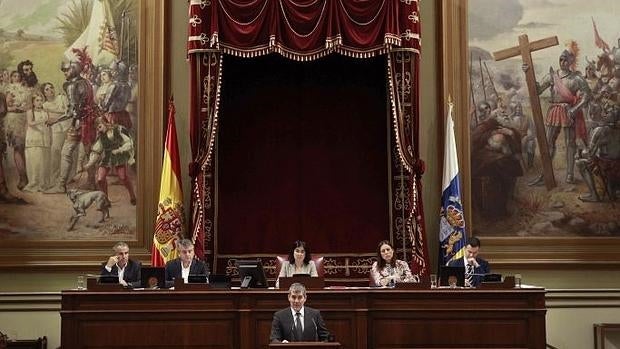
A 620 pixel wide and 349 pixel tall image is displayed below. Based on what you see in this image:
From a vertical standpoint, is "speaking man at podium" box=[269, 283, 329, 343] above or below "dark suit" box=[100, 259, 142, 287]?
below

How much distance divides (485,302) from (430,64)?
3551 millimetres

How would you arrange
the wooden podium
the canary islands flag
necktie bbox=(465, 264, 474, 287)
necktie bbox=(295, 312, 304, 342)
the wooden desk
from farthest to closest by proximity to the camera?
the canary islands flag < necktie bbox=(465, 264, 474, 287) < the wooden desk < necktie bbox=(295, 312, 304, 342) < the wooden podium

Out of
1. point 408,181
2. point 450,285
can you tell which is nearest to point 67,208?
point 408,181

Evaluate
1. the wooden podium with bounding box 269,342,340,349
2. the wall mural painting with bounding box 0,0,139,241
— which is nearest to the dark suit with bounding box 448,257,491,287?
the wooden podium with bounding box 269,342,340,349

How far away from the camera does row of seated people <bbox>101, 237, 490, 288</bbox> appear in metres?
9.86

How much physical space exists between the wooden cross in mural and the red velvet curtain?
62.2 inches

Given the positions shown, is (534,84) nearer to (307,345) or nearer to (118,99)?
(118,99)

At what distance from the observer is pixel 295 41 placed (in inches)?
416

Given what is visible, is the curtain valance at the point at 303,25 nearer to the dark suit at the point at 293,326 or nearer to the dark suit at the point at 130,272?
the dark suit at the point at 130,272

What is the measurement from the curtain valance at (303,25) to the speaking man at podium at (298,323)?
3.23m

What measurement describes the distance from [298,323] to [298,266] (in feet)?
6.16

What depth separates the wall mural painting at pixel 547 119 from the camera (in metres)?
11.5

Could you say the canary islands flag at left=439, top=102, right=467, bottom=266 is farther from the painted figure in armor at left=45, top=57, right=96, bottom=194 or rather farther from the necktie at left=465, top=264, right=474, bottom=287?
the painted figure in armor at left=45, top=57, right=96, bottom=194

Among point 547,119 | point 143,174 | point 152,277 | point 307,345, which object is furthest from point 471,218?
point 307,345
